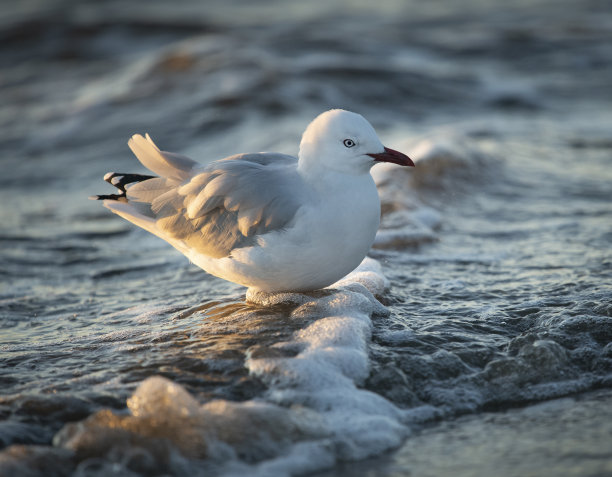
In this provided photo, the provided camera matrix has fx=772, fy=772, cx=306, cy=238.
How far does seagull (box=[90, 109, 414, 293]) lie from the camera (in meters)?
4.05

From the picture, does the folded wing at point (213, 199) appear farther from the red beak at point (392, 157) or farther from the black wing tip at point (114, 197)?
the red beak at point (392, 157)

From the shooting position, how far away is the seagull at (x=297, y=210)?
13.3 ft

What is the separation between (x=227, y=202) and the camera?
4277mm

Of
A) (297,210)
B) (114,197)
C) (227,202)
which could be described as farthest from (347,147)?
(114,197)

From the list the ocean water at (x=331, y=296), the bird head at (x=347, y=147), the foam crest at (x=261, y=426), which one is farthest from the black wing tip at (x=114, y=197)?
the foam crest at (x=261, y=426)

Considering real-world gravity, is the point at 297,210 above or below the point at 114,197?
Answer: below

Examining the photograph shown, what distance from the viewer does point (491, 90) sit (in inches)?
467

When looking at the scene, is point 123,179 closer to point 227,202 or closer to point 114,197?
point 114,197

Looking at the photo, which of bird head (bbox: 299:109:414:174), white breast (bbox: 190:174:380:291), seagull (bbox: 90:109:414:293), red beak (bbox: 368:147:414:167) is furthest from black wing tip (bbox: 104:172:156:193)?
red beak (bbox: 368:147:414:167)

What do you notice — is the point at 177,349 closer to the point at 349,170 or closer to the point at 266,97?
the point at 349,170

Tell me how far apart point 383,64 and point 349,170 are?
8908 mm

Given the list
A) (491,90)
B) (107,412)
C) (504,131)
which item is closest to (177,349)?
(107,412)

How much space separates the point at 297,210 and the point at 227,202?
45cm

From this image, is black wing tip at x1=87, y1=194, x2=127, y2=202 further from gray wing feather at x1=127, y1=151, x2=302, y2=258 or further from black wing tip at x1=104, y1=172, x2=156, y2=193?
gray wing feather at x1=127, y1=151, x2=302, y2=258
